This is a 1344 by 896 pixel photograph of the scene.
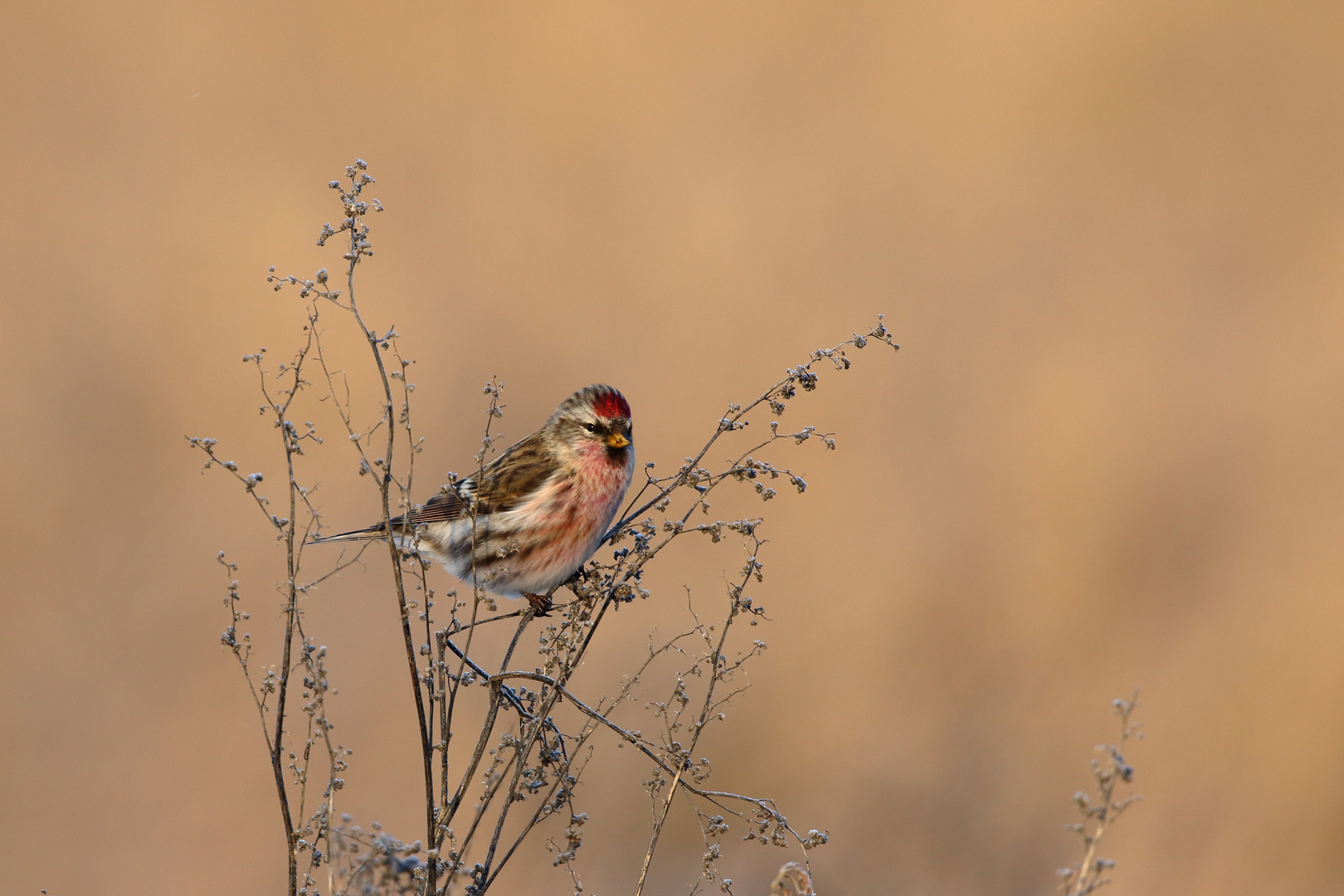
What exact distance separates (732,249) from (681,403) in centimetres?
163

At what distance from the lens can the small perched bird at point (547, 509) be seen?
3.39 metres

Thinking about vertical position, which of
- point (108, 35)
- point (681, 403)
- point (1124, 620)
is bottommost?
point (1124, 620)

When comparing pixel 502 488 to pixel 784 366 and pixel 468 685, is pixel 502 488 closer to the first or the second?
pixel 468 685

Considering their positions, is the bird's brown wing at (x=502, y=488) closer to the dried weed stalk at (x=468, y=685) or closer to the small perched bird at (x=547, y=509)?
the small perched bird at (x=547, y=509)

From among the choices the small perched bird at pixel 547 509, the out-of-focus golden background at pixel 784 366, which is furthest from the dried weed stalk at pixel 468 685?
the out-of-focus golden background at pixel 784 366

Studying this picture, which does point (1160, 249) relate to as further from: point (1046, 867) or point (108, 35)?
point (108, 35)

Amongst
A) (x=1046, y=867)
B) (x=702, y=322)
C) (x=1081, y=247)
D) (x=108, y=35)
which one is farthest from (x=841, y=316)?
(x=108, y=35)

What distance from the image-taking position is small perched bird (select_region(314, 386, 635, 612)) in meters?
3.39

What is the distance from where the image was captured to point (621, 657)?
6426mm

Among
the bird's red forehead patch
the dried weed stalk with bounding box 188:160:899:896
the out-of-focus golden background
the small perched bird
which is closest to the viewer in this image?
the dried weed stalk with bounding box 188:160:899:896

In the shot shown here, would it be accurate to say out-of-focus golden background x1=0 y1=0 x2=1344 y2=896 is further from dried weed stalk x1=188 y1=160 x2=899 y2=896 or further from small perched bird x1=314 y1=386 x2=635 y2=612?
dried weed stalk x1=188 y1=160 x2=899 y2=896

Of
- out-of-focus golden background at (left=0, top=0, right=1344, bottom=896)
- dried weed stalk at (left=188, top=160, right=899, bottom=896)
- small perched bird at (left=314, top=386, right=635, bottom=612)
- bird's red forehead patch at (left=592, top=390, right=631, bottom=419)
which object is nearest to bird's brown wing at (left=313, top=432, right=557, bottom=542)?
small perched bird at (left=314, top=386, right=635, bottom=612)

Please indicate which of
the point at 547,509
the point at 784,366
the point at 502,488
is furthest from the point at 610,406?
the point at 784,366

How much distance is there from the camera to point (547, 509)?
Result: 3.45 metres
